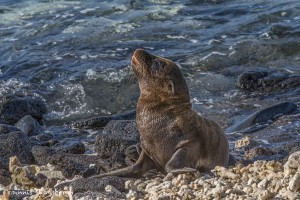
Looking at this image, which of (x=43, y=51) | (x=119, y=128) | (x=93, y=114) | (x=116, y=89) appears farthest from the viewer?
(x=43, y=51)

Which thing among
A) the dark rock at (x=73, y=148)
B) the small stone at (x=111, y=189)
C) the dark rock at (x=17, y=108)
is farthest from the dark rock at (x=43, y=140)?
the small stone at (x=111, y=189)

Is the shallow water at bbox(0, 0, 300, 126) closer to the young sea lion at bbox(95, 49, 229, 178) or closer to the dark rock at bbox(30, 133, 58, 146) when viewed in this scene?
the dark rock at bbox(30, 133, 58, 146)

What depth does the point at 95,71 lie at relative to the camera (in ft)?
52.2

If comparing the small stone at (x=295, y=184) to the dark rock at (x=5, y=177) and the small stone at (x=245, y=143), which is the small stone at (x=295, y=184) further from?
the small stone at (x=245, y=143)

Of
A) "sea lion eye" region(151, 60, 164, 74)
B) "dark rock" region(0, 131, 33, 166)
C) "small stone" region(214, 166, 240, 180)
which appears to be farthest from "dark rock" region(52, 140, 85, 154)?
"small stone" region(214, 166, 240, 180)

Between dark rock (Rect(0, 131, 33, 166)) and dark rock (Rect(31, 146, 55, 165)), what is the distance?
0.13 meters

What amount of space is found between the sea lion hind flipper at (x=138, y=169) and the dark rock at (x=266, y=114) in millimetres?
3317

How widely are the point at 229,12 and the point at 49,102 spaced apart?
20.5 ft

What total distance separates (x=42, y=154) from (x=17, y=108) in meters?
4.06

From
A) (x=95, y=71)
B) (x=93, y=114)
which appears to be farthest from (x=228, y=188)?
(x=95, y=71)

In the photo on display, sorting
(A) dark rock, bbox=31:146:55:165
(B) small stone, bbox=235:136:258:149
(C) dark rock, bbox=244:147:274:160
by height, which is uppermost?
(A) dark rock, bbox=31:146:55:165

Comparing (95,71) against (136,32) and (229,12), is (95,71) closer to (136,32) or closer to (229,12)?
(136,32)

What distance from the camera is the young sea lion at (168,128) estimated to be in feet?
28.1

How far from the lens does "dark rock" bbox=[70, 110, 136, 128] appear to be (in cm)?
1280
